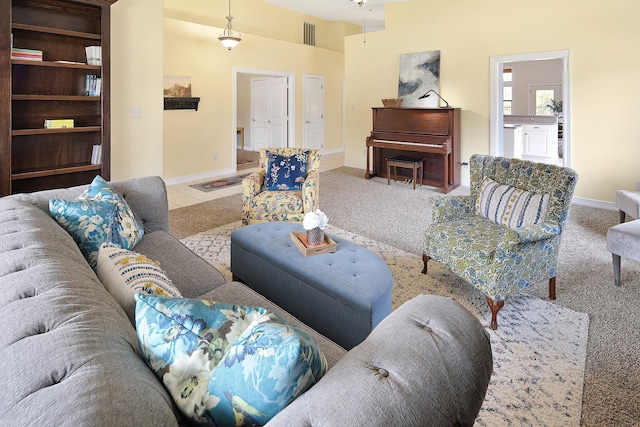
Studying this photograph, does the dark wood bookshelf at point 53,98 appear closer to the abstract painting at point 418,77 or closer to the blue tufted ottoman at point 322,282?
the blue tufted ottoman at point 322,282

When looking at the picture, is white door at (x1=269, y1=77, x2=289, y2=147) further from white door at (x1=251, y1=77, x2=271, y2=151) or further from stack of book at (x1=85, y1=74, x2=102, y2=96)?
stack of book at (x1=85, y1=74, x2=102, y2=96)

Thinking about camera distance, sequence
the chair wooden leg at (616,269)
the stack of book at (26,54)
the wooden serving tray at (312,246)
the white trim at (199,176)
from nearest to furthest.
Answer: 1. the wooden serving tray at (312,246)
2. the chair wooden leg at (616,269)
3. the stack of book at (26,54)
4. the white trim at (199,176)

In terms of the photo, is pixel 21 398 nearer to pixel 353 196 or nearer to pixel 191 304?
pixel 191 304

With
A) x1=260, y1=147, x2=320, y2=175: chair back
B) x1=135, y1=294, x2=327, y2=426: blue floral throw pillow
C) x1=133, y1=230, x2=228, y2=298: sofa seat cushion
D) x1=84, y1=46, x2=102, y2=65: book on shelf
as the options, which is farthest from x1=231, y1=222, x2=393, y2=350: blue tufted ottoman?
x1=84, y1=46, x2=102, y2=65: book on shelf

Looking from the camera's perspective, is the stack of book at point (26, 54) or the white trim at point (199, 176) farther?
the white trim at point (199, 176)

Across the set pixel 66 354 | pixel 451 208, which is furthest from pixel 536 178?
pixel 66 354

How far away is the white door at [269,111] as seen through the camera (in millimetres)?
9078

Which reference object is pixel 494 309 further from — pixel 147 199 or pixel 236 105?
pixel 236 105

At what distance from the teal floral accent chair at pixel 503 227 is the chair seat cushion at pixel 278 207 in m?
1.33

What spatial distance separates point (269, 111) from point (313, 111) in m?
1.07

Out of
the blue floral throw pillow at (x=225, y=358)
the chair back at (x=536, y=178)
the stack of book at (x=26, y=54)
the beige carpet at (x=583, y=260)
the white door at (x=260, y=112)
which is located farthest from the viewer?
the white door at (x=260, y=112)

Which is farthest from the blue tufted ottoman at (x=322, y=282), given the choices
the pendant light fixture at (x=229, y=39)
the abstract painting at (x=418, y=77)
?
the abstract painting at (x=418, y=77)

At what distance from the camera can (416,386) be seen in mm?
852

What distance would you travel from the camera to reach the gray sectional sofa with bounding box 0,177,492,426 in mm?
714
